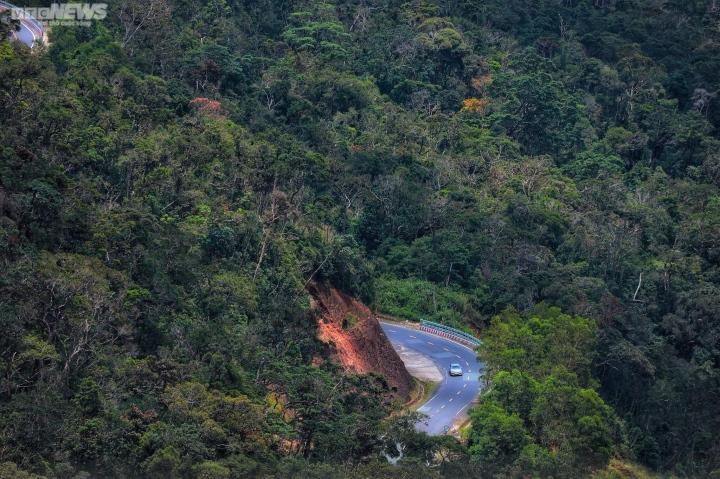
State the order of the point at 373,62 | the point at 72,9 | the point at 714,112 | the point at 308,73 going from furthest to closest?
the point at 714,112 → the point at 373,62 → the point at 308,73 → the point at 72,9

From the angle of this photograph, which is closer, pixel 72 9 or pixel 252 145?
pixel 252 145

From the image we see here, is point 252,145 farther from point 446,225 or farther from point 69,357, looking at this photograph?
point 69,357

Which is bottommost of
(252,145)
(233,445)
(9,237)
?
(233,445)

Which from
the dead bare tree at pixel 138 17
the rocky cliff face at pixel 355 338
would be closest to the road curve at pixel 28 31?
the dead bare tree at pixel 138 17

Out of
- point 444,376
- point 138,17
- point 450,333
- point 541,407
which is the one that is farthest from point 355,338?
point 138,17

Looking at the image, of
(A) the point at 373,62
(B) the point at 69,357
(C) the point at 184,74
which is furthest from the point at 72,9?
(B) the point at 69,357

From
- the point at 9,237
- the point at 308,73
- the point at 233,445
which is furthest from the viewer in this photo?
the point at 308,73
